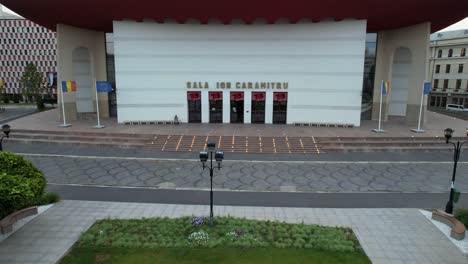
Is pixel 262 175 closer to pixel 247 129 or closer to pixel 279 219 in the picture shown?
pixel 279 219

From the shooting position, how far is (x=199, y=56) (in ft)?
82.2

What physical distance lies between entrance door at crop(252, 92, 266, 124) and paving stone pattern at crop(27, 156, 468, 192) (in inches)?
377

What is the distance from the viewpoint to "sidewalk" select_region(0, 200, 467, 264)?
8594 millimetres

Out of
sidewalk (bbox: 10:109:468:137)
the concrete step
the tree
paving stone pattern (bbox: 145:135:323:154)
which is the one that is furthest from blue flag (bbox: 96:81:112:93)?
the tree

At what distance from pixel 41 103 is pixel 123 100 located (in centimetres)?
2074

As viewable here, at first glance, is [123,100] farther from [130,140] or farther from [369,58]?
[369,58]

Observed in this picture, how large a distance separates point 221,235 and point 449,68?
194 feet

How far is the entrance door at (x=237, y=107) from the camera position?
84.9 feet

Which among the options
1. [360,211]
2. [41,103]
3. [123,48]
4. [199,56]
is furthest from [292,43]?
[41,103]

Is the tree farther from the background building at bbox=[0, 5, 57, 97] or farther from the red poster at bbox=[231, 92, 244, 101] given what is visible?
the red poster at bbox=[231, 92, 244, 101]

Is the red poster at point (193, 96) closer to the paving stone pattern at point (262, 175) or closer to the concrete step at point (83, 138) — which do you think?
the concrete step at point (83, 138)

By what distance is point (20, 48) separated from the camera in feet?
190

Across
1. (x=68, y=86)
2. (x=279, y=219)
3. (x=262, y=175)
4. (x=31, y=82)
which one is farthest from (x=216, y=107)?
(x=31, y=82)

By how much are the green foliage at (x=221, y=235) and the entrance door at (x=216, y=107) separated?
54.4ft
